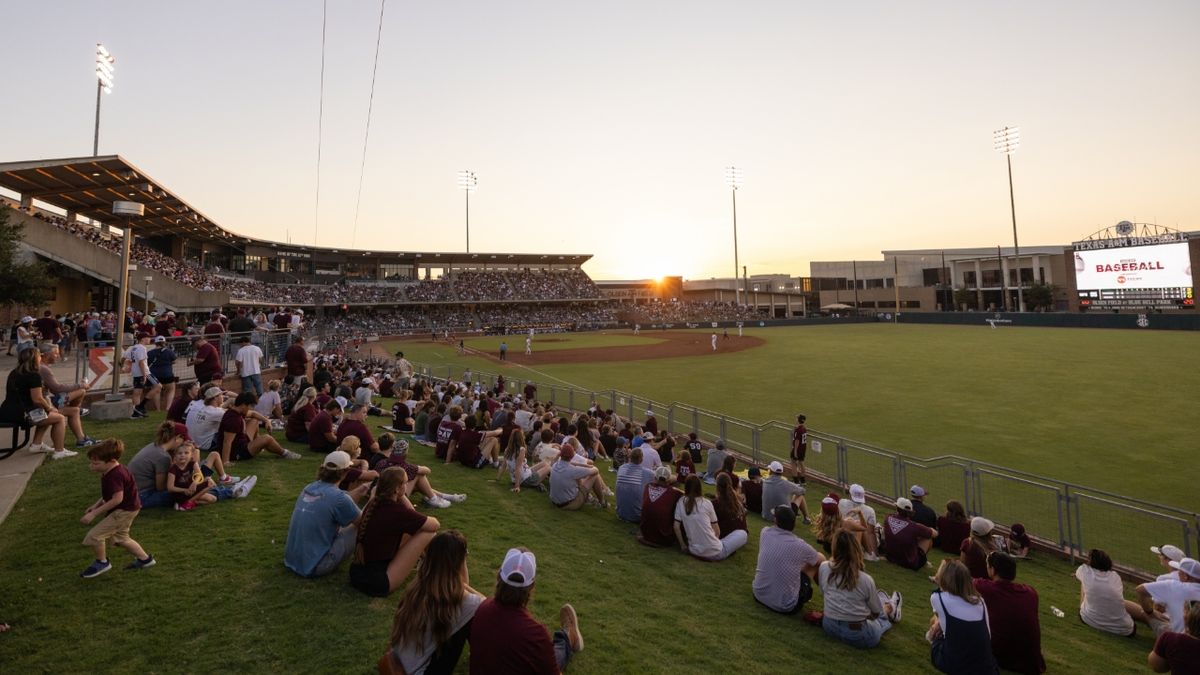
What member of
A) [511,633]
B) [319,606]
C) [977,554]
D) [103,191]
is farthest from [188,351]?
[103,191]

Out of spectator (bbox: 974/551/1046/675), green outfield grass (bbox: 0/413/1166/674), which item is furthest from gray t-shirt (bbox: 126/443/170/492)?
spectator (bbox: 974/551/1046/675)

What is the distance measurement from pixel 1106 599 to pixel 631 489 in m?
→ 5.82

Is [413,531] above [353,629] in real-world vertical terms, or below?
above

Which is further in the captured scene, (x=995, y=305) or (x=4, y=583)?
(x=995, y=305)

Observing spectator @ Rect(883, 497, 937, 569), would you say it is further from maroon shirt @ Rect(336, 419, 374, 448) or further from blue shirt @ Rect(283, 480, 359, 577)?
maroon shirt @ Rect(336, 419, 374, 448)

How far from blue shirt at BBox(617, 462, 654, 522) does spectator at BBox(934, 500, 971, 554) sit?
4751mm

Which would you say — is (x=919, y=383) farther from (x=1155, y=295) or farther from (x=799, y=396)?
(x=1155, y=295)

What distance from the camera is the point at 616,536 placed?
308 inches

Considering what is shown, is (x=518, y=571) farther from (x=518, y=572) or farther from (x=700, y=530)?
(x=700, y=530)

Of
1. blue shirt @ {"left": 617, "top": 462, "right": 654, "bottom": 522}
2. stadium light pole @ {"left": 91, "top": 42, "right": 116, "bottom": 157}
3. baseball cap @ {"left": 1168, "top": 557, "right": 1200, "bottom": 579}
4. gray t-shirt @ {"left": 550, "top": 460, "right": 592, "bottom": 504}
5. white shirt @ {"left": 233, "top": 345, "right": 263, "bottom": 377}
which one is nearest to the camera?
baseball cap @ {"left": 1168, "top": 557, "right": 1200, "bottom": 579}

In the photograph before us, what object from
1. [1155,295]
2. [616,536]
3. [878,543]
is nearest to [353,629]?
[616,536]

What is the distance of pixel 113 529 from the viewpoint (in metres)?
5.43

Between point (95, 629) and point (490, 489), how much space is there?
5.27 meters

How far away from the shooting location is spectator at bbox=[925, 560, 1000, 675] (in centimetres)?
455
